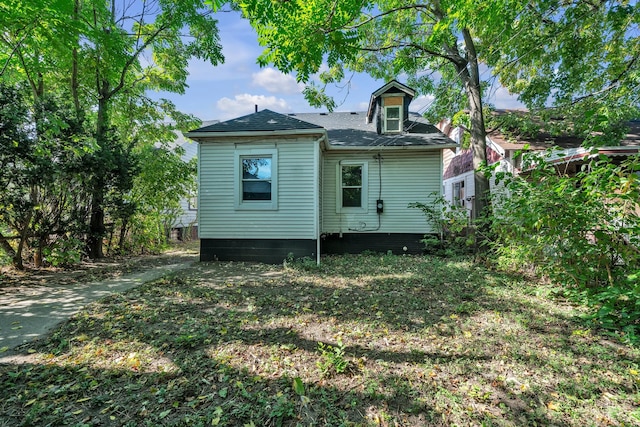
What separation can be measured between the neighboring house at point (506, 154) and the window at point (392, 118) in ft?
9.17

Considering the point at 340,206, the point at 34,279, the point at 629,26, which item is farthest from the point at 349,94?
the point at 34,279

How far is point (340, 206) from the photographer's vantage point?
9.56 meters

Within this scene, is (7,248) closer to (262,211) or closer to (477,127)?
(262,211)

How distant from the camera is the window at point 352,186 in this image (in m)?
9.52

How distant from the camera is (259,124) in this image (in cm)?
774

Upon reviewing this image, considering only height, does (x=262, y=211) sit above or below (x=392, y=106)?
below

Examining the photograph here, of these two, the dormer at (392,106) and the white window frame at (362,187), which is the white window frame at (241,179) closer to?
the white window frame at (362,187)

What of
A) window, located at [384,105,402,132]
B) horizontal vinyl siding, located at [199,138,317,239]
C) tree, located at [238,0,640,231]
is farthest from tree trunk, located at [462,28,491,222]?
horizontal vinyl siding, located at [199,138,317,239]

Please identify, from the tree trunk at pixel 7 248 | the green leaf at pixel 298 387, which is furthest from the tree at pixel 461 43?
the tree trunk at pixel 7 248

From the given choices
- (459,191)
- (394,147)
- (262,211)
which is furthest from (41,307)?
(459,191)

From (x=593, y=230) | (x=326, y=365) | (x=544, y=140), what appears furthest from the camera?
(x=544, y=140)

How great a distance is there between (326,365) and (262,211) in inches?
219

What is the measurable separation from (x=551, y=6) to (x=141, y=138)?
12.1 metres

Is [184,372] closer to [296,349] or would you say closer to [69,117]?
[296,349]
